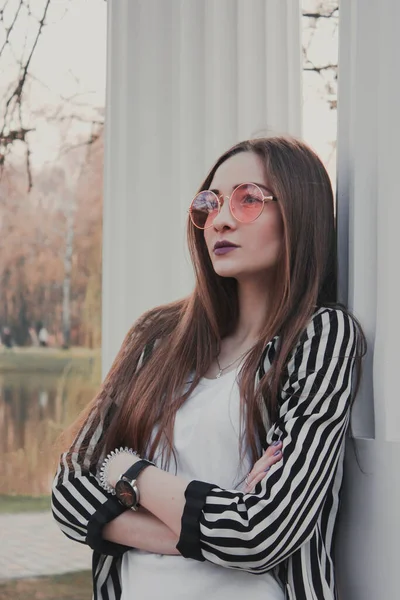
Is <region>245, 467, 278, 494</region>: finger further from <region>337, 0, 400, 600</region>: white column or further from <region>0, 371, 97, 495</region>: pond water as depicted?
<region>0, 371, 97, 495</region>: pond water

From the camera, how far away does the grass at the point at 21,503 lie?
2990 mm

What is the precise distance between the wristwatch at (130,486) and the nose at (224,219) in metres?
0.49

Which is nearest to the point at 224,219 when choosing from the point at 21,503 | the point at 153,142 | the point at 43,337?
the point at 153,142

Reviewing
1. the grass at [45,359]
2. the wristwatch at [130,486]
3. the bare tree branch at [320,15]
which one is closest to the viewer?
the wristwatch at [130,486]

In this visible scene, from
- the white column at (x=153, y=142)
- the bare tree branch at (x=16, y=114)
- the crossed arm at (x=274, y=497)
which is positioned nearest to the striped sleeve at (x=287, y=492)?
the crossed arm at (x=274, y=497)

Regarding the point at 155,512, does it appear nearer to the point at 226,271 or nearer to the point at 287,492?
the point at 287,492

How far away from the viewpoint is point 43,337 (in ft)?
9.70

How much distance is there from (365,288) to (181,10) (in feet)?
3.96

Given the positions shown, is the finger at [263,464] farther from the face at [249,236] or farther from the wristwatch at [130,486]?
the face at [249,236]

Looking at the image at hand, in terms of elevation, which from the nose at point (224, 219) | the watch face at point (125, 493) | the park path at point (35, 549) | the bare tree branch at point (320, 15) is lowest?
the park path at point (35, 549)

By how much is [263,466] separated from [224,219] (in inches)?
20.0

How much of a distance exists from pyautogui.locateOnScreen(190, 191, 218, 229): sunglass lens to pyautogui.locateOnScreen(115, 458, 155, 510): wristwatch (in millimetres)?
518

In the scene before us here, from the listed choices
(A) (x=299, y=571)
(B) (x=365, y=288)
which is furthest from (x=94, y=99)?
(A) (x=299, y=571)

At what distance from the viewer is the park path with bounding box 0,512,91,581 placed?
299cm
